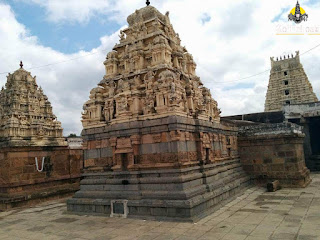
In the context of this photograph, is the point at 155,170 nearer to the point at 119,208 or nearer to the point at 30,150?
the point at 119,208

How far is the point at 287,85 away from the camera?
1698 inches

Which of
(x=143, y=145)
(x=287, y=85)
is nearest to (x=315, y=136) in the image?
(x=287, y=85)

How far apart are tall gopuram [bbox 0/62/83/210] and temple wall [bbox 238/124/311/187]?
10843 mm

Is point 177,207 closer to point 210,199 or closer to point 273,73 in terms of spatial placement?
point 210,199

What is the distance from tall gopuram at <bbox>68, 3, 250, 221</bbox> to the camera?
9133mm

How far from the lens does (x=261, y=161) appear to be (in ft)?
49.9

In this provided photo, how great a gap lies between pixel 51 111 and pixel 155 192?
11284 millimetres

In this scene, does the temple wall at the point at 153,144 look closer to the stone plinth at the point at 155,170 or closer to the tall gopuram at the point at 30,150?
the stone plinth at the point at 155,170

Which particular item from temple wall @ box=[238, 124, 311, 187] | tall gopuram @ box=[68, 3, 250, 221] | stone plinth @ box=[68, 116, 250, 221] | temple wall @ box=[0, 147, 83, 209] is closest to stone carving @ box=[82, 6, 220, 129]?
tall gopuram @ box=[68, 3, 250, 221]

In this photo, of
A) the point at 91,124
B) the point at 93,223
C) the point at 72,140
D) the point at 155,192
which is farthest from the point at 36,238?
the point at 72,140

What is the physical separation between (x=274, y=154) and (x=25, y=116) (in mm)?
14911

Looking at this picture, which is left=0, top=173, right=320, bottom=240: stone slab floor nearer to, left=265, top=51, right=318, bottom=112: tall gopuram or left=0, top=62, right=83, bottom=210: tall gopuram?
left=0, top=62, right=83, bottom=210: tall gopuram

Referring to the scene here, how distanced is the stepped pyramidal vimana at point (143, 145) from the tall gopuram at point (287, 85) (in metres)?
30.0

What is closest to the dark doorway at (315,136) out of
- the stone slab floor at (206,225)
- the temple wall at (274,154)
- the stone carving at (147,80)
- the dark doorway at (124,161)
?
the temple wall at (274,154)
